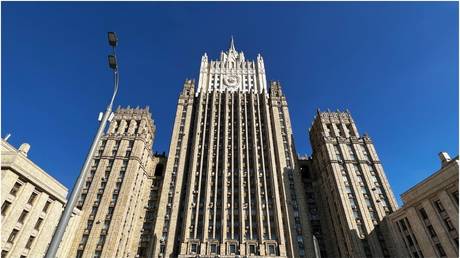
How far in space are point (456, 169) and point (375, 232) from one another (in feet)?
67.9

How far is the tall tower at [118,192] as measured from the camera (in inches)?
2108

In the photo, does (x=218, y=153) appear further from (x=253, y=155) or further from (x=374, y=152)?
(x=374, y=152)

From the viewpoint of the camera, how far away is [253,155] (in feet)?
234

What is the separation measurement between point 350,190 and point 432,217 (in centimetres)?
2013

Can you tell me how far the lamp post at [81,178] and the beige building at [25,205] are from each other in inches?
1275

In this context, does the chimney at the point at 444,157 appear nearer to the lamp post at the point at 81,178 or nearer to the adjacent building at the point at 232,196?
the adjacent building at the point at 232,196

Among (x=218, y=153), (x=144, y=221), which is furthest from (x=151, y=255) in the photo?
(x=218, y=153)

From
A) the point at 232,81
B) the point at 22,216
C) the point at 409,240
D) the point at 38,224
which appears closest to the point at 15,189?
the point at 22,216

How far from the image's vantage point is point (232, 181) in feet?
218

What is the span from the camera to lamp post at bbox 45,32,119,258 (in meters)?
9.91

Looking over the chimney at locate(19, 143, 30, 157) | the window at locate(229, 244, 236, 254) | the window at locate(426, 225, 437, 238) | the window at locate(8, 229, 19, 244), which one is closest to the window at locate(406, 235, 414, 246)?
the window at locate(426, 225, 437, 238)

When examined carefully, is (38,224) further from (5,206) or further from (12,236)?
(5,206)

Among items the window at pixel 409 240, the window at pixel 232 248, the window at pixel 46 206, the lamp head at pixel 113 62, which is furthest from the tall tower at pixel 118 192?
the window at pixel 409 240

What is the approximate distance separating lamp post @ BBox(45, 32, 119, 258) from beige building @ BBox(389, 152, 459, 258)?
44.7 m
